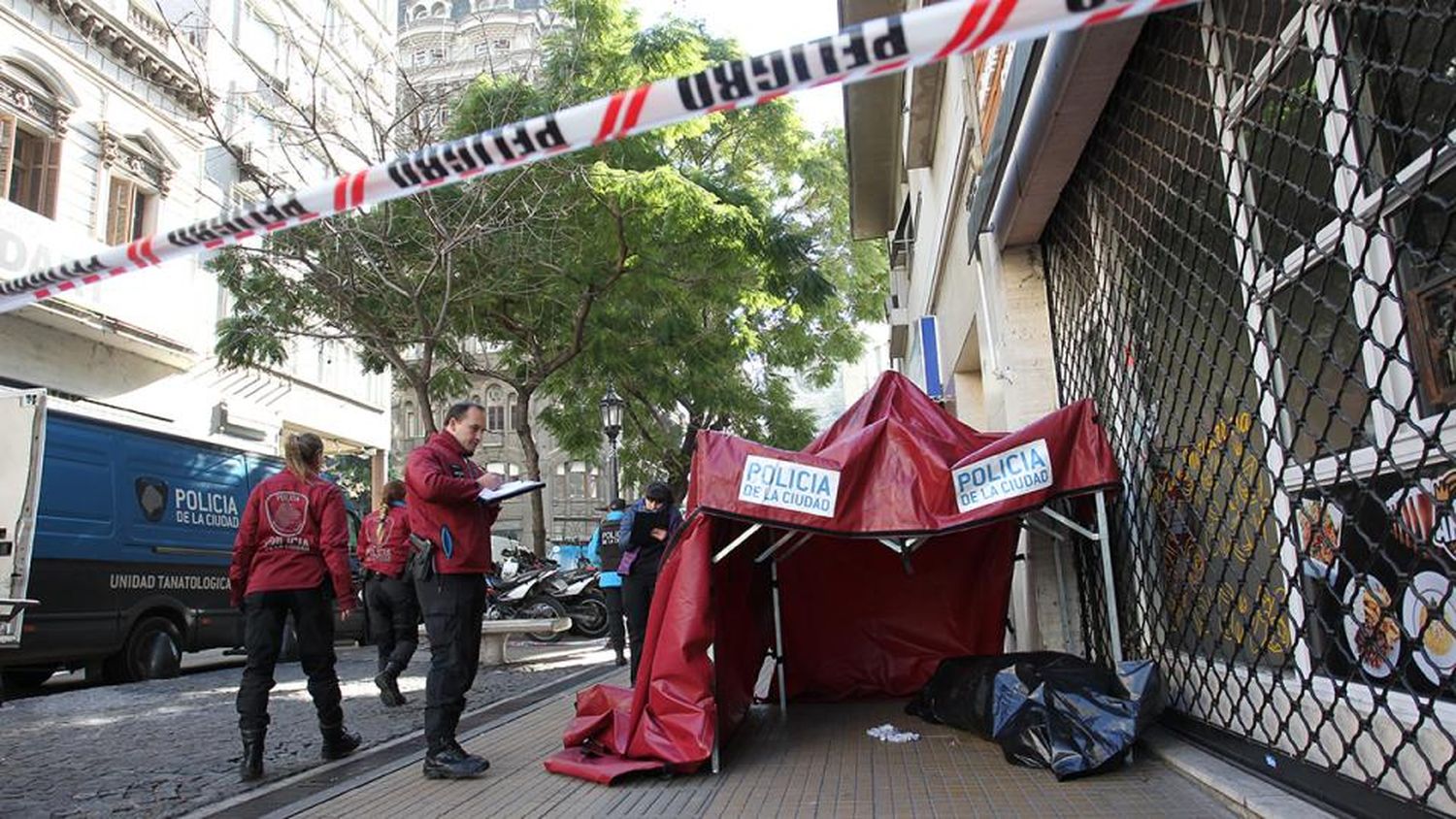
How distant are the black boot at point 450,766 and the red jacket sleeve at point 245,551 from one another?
1.41 metres

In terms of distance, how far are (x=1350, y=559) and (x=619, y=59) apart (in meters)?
14.0

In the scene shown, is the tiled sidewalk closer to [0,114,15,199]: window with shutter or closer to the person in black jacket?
the person in black jacket

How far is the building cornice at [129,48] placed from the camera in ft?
57.6

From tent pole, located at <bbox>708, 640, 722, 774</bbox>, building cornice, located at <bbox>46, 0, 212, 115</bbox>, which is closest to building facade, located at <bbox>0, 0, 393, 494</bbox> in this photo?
building cornice, located at <bbox>46, 0, 212, 115</bbox>

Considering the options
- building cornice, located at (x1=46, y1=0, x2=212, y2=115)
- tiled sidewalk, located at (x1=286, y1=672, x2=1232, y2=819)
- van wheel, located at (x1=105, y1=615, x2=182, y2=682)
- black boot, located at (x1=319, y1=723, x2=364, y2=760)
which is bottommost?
tiled sidewalk, located at (x1=286, y1=672, x2=1232, y2=819)

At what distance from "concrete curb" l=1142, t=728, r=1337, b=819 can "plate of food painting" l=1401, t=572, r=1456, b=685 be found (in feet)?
2.03

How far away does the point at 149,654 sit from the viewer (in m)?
9.80

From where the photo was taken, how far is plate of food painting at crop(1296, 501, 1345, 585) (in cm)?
324

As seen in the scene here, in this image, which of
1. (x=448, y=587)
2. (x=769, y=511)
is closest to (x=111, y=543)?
(x=448, y=587)

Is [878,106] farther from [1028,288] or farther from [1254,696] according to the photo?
[1254,696]

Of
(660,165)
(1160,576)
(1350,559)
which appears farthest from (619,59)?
(1350,559)

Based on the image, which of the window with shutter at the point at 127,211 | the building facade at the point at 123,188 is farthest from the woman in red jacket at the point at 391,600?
the window with shutter at the point at 127,211

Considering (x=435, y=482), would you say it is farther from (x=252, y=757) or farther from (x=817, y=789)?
→ (x=817, y=789)

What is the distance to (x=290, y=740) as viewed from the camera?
19.9 feet
